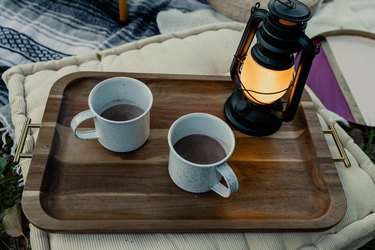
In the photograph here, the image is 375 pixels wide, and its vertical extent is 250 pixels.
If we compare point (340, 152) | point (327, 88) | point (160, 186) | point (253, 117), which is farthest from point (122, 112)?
point (327, 88)

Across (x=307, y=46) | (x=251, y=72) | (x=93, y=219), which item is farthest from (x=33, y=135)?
(x=307, y=46)

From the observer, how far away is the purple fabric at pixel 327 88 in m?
1.19

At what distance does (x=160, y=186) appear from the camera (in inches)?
26.6

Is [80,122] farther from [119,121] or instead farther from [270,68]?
[270,68]

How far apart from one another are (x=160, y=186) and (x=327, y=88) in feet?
2.50

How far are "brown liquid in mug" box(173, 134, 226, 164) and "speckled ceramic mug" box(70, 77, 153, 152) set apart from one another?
7 centimetres

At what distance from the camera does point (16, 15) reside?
4.51ft

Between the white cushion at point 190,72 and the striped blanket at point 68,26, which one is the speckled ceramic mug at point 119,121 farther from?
the striped blanket at point 68,26

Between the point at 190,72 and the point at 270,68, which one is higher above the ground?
the point at 270,68

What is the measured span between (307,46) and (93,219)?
431mm

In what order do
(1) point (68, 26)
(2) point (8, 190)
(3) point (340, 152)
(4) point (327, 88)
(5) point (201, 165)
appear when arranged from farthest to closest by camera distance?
1. (1) point (68, 26)
2. (4) point (327, 88)
3. (2) point (8, 190)
4. (3) point (340, 152)
5. (5) point (201, 165)

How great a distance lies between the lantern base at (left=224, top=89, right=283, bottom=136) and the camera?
0.76 m

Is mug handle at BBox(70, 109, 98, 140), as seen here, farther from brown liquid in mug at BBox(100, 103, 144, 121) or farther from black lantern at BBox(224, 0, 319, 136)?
black lantern at BBox(224, 0, 319, 136)

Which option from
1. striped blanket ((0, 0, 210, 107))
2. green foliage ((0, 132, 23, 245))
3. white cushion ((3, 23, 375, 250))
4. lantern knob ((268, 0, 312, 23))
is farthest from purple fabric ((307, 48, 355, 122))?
green foliage ((0, 132, 23, 245))
